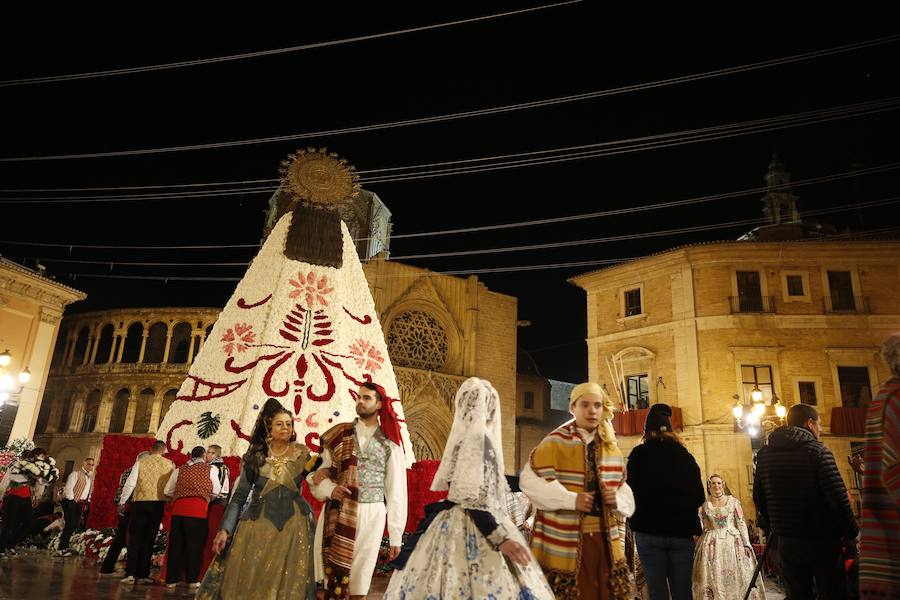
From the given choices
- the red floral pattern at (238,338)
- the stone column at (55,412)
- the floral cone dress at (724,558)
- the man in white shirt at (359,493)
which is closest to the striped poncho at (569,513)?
the man in white shirt at (359,493)

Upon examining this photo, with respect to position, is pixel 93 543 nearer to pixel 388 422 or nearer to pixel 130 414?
pixel 388 422

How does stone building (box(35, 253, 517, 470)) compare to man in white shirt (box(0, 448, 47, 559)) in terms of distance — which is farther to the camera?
stone building (box(35, 253, 517, 470))

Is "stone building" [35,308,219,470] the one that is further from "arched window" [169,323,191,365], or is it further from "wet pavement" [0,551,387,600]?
"wet pavement" [0,551,387,600]

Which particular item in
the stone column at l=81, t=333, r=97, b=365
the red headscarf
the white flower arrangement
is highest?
the stone column at l=81, t=333, r=97, b=365

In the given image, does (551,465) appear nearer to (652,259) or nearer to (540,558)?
(540,558)

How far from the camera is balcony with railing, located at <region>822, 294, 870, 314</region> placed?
1853cm

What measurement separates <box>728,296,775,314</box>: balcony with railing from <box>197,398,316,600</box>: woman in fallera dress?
17.9 meters

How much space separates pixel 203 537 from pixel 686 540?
4624mm

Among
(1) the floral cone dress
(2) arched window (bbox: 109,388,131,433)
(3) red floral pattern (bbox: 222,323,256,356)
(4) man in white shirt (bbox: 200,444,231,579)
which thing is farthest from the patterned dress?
(2) arched window (bbox: 109,388,131,433)

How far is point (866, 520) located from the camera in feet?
7.86

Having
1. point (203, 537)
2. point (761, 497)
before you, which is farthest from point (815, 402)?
point (203, 537)

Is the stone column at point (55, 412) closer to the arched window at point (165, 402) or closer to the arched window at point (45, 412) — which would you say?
Answer: the arched window at point (45, 412)

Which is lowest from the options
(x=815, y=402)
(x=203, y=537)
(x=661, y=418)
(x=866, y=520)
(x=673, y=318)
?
(x=203, y=537)

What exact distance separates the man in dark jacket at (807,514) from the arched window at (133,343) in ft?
98.0
